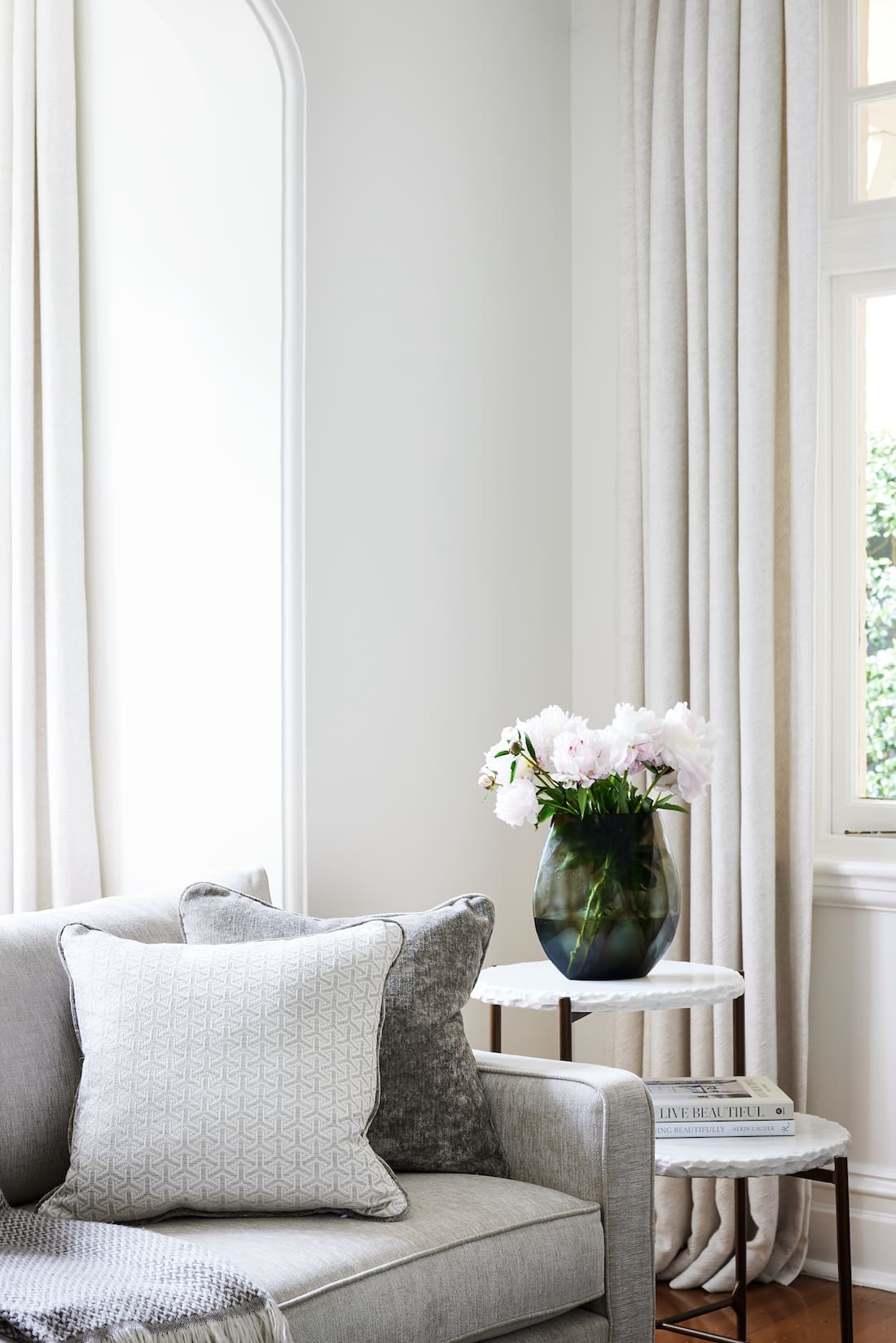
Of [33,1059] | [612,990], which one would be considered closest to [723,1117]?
[612,990]

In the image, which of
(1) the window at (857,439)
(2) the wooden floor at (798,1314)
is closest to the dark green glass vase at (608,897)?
(2) the wooden floor at (798,1314)

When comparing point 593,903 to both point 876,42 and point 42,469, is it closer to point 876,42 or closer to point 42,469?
point 42,469

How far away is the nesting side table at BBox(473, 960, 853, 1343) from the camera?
82.0 inches

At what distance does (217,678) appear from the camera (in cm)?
262

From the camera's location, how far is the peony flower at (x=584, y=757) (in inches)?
84.8

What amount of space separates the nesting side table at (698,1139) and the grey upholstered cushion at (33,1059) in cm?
67

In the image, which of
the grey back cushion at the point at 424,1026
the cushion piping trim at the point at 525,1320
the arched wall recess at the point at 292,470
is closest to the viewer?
the cushion piping trim at the point at 525,1320

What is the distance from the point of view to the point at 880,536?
9.90 feet

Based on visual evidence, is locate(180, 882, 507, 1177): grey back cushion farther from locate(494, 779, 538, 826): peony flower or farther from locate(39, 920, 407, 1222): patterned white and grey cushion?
locate(494, 779, 538, 826): peony flower

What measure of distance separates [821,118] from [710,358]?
0.59 metres

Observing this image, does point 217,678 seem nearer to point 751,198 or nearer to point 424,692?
point 424,692

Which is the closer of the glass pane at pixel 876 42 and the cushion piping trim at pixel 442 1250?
the cushion piping trim at pixel 442 1250

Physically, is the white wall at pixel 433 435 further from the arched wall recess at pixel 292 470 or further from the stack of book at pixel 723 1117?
the stack of book at pixel 723 1117

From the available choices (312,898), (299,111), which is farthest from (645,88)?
(312,898)
